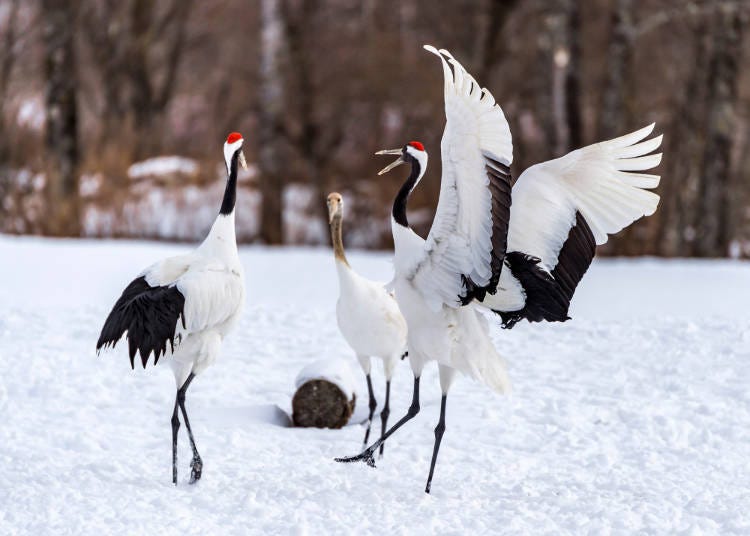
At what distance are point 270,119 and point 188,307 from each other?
31.9ft

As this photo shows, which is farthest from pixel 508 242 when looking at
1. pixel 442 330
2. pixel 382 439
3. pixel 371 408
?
pixel 371 408

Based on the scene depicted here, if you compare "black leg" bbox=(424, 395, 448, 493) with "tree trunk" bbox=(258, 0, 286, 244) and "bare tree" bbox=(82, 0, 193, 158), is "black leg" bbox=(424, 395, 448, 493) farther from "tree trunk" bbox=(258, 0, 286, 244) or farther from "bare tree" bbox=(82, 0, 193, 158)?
"bare tree" bbox=(82, 0, 193, 158)

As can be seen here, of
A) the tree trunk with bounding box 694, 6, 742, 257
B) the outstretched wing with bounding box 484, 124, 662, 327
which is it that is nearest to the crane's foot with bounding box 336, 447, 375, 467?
the outstretched wing with bounding box 484, 124, 662, 327

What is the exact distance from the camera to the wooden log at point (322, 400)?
6.46 metres

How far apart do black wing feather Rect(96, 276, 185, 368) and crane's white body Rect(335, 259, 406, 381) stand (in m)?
1.06

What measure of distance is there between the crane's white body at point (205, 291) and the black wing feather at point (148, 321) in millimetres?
58

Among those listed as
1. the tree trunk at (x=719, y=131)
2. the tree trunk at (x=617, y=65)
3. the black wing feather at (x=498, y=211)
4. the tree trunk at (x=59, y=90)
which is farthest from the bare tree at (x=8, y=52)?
the black wing feather at (x=498, y=211)

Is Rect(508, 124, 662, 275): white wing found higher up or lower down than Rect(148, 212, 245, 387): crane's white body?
higher up

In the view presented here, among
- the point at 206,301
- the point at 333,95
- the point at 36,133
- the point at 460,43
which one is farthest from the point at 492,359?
the point at 460,43

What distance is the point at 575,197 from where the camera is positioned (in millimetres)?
5105

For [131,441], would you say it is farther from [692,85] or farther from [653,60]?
[653,60]

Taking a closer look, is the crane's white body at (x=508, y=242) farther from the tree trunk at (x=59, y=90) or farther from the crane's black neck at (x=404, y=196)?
the tree trunk at (x=59, y=90)

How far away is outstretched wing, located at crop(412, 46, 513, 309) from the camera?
14.5 ft

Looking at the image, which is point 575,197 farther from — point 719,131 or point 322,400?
point 719,131
